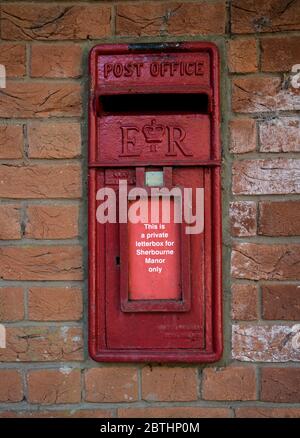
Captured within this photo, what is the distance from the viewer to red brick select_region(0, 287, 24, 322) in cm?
151

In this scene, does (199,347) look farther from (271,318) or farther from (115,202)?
(115,202)

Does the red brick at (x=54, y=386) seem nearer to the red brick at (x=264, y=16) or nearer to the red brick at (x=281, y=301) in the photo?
the red brick at (x=281, y=301)

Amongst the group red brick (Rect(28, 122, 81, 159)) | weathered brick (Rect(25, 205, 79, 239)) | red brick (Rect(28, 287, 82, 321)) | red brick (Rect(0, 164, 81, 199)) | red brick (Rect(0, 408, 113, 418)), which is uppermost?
red brick (Rect(28, 122, 81, 159))

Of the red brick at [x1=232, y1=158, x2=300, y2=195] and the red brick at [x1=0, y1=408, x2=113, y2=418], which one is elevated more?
the red brick at [x1=232, y1=158, x2=300, y2=195]

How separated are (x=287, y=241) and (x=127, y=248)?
1.53 ft

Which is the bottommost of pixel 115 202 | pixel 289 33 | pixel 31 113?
pixel 115 202

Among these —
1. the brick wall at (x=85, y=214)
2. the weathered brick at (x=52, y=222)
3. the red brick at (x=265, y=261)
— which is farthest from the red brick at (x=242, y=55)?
the weathered brick at (x=52, y=222)

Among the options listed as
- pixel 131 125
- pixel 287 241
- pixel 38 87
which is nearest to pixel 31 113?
pixel 38 87

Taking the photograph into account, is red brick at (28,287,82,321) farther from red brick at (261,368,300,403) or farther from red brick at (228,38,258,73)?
red brick at (228,38,258,73)

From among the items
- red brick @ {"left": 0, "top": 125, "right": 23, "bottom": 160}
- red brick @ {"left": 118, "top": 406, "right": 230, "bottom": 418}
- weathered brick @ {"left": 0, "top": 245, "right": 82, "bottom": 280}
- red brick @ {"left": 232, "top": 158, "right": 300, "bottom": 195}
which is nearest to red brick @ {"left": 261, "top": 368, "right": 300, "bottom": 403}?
red brick @ {"left": 118, "top": 406, "right": 230, "bottom": 418}

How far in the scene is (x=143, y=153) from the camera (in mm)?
1464

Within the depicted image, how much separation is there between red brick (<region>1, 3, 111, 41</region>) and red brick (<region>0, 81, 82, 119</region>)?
0.15 metres

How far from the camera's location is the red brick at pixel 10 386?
4.95 ft

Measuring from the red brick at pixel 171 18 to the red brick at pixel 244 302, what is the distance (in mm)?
759
